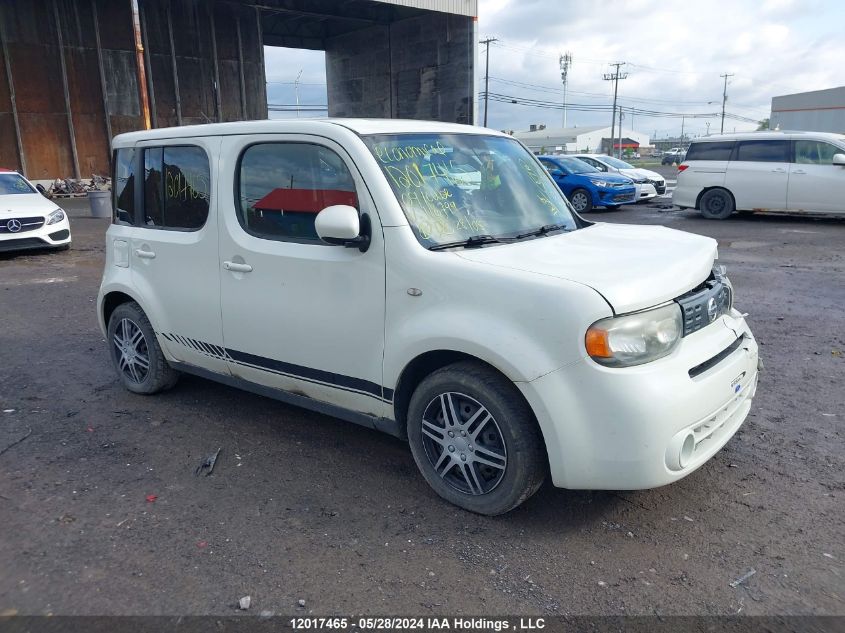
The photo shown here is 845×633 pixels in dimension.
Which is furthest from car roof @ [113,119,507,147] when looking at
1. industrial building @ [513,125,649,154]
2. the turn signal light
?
industrial building @ [513,125,649,154]

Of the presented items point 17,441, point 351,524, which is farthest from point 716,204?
point 17,441

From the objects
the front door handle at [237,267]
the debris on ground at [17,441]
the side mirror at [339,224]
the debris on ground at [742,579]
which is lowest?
the debris on ground at [17,441]

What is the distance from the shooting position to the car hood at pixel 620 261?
296 centimetres

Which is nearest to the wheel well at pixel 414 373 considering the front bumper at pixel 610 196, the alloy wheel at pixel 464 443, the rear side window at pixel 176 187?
the alloy wheel at pixel 464 443

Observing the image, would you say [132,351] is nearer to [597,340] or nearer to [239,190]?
[239,190]

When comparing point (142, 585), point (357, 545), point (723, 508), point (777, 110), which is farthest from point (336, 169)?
point (777, 110)

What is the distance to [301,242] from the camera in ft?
12.4

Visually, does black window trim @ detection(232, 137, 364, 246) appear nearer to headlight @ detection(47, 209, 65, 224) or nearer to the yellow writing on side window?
the yellow writing on side window

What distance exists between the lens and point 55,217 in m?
12.5

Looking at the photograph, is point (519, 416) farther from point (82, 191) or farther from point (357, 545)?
point (82, 191)

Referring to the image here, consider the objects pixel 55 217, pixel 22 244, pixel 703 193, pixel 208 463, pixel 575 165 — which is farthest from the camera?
pixel 575 165

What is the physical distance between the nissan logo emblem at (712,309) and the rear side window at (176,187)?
117 inches

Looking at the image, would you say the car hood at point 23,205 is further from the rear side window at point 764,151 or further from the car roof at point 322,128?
the rear side window at point 764,151

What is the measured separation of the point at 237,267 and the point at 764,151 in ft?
45.2
